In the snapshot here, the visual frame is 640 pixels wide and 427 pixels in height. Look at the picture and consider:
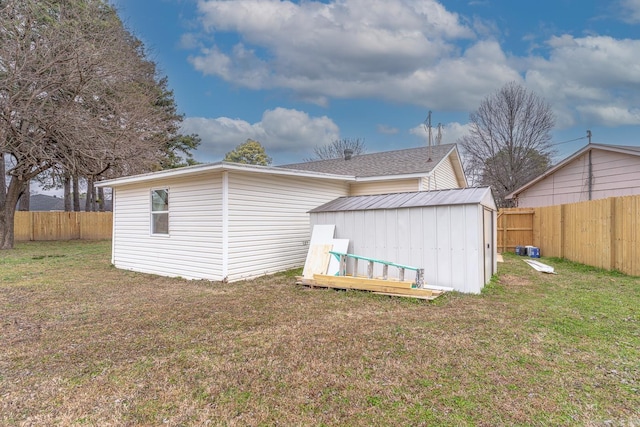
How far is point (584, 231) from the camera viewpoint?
876cm

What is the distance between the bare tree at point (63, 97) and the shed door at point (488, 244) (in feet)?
42.7

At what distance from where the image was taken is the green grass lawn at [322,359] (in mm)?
2361

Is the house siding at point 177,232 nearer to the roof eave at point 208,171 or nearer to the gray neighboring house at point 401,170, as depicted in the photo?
the roof eave at point 208,171

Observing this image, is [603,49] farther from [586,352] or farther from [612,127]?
[586,352]

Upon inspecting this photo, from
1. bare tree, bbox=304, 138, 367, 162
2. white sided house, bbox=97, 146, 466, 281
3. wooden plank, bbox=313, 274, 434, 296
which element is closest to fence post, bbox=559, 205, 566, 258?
white sided house, bbox=97, 146, 466, 281

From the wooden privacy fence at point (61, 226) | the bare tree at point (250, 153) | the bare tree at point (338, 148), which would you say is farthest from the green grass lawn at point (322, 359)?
the bare tree at point (250, 153)

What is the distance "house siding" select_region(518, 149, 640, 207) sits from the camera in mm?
10383

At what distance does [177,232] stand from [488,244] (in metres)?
7.06

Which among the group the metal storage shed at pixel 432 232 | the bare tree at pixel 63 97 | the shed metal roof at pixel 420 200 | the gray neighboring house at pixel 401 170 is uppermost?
the bare tree at pixel 63 97

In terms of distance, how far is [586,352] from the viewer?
329cm

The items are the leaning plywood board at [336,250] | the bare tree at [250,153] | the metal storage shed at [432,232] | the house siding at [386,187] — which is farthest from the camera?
the bare tree at [250,153]

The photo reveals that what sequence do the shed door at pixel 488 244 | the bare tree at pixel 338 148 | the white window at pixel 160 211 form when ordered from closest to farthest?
the shed door at pixel 488 244, the white window at pixel 160 211, the bare tree at pixel 338 148

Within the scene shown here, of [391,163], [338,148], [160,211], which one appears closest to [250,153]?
[338,148]

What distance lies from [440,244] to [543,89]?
17636mm
